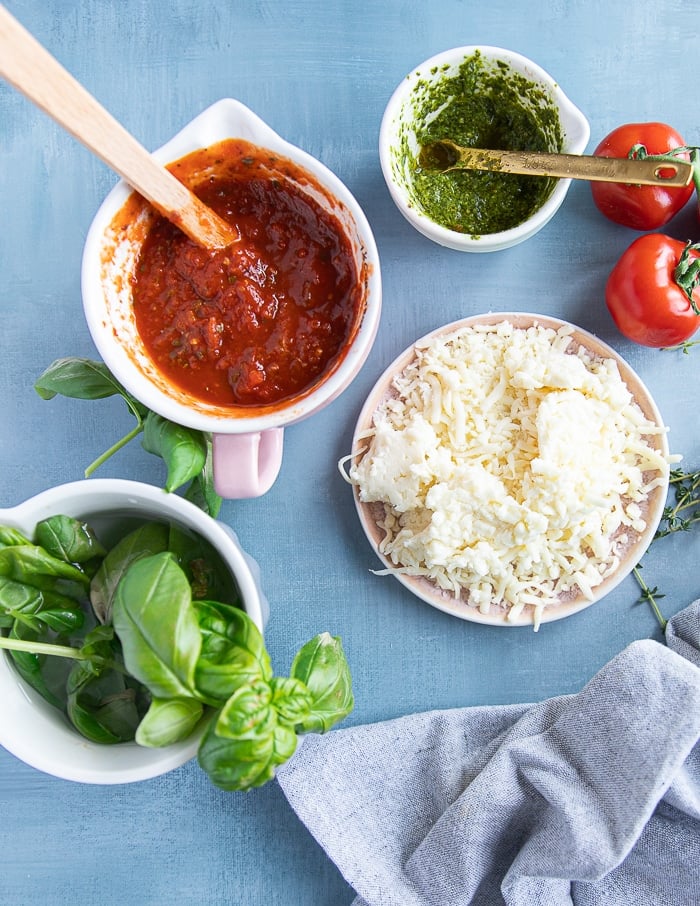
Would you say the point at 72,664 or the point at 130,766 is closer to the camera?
the point at 130,766

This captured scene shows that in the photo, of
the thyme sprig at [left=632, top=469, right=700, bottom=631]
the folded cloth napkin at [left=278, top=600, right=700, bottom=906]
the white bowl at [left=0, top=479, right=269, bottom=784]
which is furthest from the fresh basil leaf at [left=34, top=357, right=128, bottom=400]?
the thyme sprig at [left=632, top=469, right=700, bottom=631]

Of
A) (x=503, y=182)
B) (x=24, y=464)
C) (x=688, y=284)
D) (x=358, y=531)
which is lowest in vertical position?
(x=358, y=531)

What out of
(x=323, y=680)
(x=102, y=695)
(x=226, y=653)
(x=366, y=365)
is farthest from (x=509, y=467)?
(x=102, y=695)

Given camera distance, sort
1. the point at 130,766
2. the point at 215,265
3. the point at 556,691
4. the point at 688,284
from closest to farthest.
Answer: the point at 130,766 < the point at 215,265 < the point at 688,284 < the point at 556,691

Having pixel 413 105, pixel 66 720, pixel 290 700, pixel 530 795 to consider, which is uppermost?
pixel 413 105

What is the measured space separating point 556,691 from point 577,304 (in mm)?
683

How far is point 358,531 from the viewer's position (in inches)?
58.7

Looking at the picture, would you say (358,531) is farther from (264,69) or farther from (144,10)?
(144,10)

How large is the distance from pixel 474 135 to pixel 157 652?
100 centimetres

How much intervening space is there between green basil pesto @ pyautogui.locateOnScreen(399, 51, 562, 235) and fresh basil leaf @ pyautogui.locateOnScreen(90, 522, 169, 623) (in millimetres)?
681

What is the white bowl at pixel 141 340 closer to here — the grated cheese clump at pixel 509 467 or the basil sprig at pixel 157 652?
the basil sprig at pixel 157 652

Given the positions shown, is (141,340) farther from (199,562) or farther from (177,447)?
(199,562)

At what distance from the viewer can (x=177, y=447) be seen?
3.84ft

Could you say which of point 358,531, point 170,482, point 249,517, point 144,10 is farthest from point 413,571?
point 144,10
